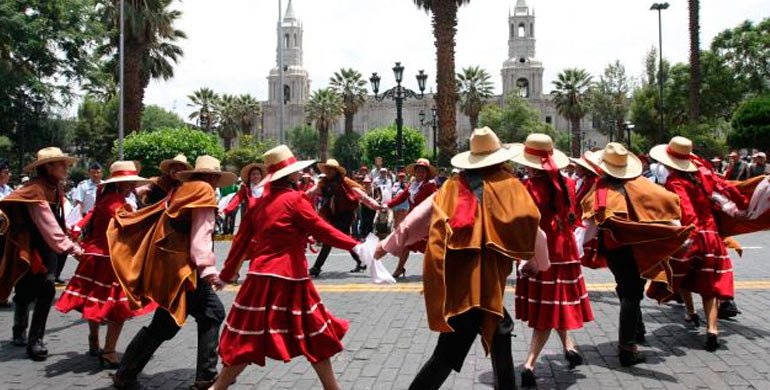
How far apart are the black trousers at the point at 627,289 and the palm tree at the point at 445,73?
1906 cm

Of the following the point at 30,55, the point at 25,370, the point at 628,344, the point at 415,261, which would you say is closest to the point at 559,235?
the point at 628,344

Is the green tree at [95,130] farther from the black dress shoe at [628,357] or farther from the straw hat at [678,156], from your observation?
the black dress shoe at [628,357]

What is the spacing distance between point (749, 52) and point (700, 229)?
39600 mm

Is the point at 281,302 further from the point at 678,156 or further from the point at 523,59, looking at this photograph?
the point at 523,59

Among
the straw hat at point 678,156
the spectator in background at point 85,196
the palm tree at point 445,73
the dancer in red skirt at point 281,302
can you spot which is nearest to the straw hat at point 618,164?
the straw hat at point 678,156

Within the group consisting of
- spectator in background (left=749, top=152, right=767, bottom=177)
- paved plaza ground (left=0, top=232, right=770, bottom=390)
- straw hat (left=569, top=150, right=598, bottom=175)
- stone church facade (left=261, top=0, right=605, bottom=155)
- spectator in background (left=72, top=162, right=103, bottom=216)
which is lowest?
paved plaza ground (left=0, top=232, right=770, bottom=390)

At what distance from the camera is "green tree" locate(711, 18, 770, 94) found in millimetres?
40594

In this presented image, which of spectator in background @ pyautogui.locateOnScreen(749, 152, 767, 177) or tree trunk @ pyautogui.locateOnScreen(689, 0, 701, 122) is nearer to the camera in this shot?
spectator in background @ pyautogui.locateOnScreen(749, 152, 767, 177)

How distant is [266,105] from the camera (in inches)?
5300

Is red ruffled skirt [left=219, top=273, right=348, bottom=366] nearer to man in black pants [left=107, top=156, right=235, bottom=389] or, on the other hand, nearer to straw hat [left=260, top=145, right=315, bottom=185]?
man in black pants [left=107, top=156, right=235, bottom=389]

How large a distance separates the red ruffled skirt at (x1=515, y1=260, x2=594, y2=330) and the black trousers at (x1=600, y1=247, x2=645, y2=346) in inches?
14.7

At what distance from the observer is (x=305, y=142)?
106562mm

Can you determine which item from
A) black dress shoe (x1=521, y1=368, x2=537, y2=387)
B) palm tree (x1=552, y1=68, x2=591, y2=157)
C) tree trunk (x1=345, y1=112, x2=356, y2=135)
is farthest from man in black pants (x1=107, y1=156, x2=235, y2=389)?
tree trunk (x1=345, y1=112, x2=356, y2=135)

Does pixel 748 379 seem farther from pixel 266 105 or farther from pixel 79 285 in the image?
pixel 266 105
